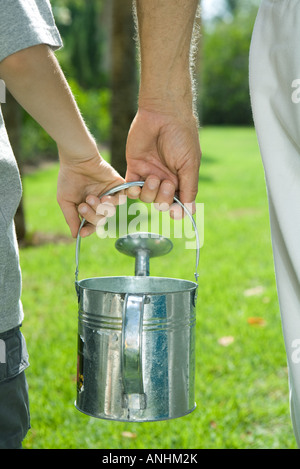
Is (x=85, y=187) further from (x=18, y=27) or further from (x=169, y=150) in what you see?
(x=18, y=27)

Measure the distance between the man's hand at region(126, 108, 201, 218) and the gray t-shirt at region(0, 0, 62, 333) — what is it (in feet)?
1.64

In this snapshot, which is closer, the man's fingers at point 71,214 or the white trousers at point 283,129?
the white trousers at point 283,129

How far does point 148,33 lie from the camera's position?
180cm

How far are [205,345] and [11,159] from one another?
2.37m

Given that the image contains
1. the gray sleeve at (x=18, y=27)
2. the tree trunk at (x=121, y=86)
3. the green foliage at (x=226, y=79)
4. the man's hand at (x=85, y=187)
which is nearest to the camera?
the gray sleeve at (x=18, y=27)

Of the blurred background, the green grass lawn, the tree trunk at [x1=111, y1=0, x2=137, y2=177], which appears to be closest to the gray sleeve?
the green grass lawn

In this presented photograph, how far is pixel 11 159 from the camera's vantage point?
1.34 meters

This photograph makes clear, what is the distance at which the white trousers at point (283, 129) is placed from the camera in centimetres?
147

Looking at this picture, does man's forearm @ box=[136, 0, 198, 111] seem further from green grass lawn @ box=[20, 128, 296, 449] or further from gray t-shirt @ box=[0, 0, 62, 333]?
green grass lawn @ box=[20, 128, 296, 449]

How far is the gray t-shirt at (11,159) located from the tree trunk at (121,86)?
5442 mm

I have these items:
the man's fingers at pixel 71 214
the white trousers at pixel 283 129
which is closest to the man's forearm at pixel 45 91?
the man's fingers at pixel 71 214

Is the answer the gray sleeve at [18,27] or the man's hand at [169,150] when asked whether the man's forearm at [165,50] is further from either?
the gray sleeve at [18,27]

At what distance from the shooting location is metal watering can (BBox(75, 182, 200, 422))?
1.40 meters

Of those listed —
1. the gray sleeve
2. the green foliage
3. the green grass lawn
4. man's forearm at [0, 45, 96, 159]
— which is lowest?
the green grass lawn
